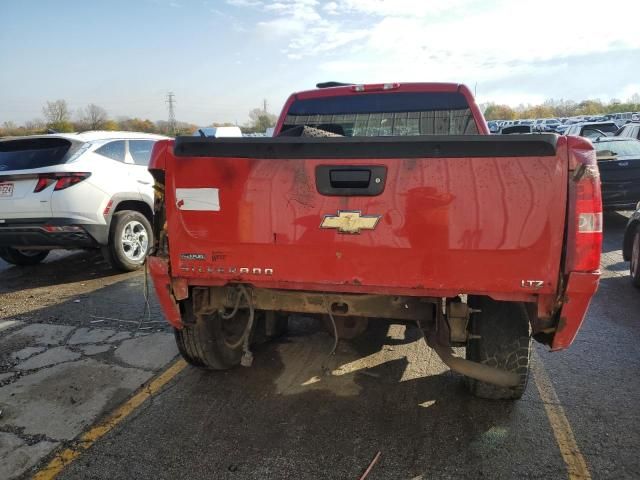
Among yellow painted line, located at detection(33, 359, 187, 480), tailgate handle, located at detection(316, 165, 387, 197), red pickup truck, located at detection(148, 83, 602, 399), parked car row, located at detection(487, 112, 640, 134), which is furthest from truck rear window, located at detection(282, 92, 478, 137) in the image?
parked car row, located at detection(487, 112, 640, 134)

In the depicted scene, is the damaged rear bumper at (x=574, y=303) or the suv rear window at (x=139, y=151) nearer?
the damaged rear bumper at (x=574, y=303)

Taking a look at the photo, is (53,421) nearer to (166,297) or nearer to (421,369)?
(166,297)

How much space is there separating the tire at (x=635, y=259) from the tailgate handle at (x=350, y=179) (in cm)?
489

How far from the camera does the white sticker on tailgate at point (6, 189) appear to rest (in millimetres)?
6215

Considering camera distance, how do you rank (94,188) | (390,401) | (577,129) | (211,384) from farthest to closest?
(577,129) → (94,188) → (211,384) → (390,401)

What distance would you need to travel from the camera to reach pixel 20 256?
7.51 meters

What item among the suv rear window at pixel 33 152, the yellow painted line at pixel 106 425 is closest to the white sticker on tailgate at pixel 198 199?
the yellow painted line at pixel 106 425

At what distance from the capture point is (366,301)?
3002 millimetres

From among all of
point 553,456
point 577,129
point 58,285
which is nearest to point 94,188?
point 58,285

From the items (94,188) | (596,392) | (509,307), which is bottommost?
(596,392)

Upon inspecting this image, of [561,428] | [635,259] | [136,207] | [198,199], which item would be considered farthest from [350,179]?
[136,207]

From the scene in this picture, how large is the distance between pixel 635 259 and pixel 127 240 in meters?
6.83

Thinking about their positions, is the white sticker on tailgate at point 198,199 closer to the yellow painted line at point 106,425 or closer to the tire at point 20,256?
the yellow painted line at point 106,425

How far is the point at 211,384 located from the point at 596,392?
283 cm
